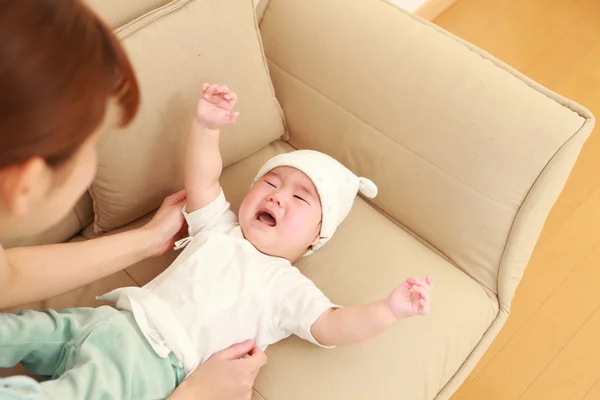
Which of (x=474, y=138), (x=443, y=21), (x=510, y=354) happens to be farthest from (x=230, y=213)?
(x=443, y=21)

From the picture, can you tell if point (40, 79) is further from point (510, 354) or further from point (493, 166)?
point (510, 354)

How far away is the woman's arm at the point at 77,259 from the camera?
98cm

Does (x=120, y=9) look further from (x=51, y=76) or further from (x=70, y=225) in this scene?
(x=51, y=76)

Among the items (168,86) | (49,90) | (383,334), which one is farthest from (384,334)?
(49,90)

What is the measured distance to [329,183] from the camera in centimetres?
119

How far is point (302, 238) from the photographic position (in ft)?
3.84

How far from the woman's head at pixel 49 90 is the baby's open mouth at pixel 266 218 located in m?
0.54

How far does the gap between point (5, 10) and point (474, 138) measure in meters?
0.89

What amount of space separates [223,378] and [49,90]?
605 mm

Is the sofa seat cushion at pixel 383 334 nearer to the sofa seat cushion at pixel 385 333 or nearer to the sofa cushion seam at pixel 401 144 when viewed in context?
the sofa seat cushion at pixel 385 333

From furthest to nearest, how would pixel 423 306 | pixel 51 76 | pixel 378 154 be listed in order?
1. pixel 378 154
2. pixel 423 306
3. pixel 51 76

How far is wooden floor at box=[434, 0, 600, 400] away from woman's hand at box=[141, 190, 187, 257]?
35.6 inches

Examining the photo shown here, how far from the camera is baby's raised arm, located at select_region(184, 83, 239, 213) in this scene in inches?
44.4

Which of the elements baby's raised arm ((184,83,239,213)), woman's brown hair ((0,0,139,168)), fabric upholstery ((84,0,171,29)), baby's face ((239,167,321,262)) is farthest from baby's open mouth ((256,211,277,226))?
woman's brown hair ((0,0,139,168))
